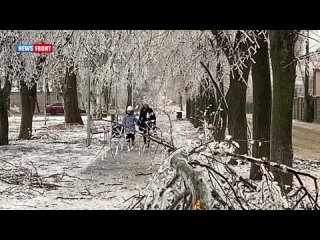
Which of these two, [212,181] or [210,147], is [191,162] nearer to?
[212,181]

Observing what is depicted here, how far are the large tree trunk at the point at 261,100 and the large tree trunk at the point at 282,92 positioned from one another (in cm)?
208

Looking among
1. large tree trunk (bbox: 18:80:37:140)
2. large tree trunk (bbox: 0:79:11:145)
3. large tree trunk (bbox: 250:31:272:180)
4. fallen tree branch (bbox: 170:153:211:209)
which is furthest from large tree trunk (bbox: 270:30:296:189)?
large tree trunk (bbox: 18:80:37:140)

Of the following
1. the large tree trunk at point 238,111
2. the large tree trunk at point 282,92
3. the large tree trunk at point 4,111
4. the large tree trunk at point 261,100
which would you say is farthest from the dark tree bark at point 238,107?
the large tree trunk at point 4,111

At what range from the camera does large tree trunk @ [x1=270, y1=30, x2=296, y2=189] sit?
7.66m

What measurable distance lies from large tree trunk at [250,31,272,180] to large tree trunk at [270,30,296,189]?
2080 mm

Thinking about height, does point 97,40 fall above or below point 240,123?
above

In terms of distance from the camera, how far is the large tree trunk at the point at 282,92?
7.66 metres

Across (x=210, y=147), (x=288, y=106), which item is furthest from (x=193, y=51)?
(x=210, y=147)

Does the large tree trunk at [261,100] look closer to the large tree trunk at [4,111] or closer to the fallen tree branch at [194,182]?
the fallen tree branch at [194,182]

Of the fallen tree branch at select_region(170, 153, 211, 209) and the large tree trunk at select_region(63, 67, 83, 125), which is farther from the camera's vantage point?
the large tree trunk at select_region(63, 67, 83, 125)

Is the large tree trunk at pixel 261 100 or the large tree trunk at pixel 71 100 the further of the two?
the large tree trunk at pixel 71 100

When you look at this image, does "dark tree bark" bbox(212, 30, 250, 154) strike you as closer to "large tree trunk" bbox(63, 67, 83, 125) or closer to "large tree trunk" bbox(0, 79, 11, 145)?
"large tree trunk" bbox(0, 79, 11, 145)
